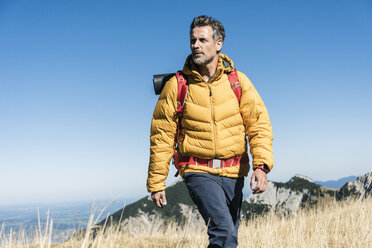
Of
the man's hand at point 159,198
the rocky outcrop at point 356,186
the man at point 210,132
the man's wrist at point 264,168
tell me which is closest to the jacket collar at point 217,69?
the man at point 210,132

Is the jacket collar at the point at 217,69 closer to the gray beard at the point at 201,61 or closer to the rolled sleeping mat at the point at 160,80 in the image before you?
the gray beard at the point at 201,61

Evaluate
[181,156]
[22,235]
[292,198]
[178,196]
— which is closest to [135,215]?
[178,196]

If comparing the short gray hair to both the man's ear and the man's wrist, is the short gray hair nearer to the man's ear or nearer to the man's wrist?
the man's ear

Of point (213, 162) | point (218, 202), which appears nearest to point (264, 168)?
point (213, 162)

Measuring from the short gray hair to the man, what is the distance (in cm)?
1

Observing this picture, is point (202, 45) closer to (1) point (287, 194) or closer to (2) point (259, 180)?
(2) point (259, 180)

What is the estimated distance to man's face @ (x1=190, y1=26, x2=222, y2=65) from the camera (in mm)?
3059

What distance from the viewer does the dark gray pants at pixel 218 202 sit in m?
2.52

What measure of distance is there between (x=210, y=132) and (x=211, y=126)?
0.20 feet

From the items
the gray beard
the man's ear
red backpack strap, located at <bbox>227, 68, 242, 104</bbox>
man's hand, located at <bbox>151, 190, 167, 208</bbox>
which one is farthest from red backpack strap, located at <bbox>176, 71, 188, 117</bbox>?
man's hand, located at <bbox>151, 190, 167, 208</bbox>

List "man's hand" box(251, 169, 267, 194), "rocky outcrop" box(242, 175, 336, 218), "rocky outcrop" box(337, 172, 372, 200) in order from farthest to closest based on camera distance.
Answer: "rocky outcrop" box(242, 175, 336, 218) < "rocky outcrop" box(337, 172, 372, 200) < "man's hand" box(251, 169, 267, 194)

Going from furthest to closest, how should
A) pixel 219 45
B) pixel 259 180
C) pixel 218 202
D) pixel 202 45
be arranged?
1. pixel 219 45
2. pixel 202 45
3. pixel 259 180
4. pixel 218 202

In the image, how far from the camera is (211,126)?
2898 millimetres

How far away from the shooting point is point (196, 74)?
300 cm
